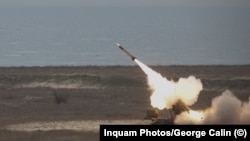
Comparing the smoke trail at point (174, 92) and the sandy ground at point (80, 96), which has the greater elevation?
the sandy ground at point (80, 96)

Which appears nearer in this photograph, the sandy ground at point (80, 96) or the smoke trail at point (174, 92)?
the smoke trail at point (174, 92)

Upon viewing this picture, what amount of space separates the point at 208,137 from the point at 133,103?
952 inches

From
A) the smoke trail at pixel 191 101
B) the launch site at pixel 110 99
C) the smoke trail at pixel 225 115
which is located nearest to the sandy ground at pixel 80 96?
the launch site at pixel 110 99

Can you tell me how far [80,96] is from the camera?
63750 mm

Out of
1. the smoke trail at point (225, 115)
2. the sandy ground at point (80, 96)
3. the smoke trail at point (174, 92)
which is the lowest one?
the smoke trail at point (225, 115)

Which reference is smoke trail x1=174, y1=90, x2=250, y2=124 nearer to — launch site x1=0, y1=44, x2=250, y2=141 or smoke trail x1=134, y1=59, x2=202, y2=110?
launch site x1=0, y1=44, x2=250, y2=141

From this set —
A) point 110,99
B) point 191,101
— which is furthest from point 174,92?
point 110,99

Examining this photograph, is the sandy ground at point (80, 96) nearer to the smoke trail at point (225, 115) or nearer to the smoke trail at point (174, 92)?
the smoke trail at point (174, 92)

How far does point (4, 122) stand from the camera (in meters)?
52.8
